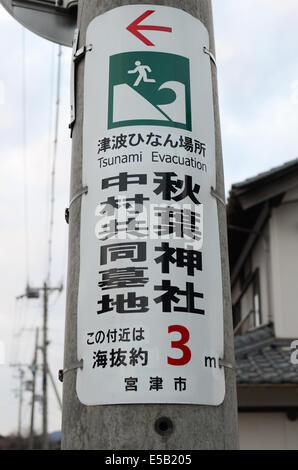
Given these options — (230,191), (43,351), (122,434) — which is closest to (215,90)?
(122,434)

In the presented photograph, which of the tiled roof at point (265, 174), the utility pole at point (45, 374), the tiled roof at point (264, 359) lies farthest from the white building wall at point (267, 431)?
the utility pole at point (45, 374)

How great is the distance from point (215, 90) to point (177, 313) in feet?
4.64

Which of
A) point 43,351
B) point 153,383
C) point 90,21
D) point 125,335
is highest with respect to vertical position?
point 43,351

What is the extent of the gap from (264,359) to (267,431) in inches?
47.9

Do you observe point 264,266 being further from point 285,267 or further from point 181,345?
point 181,345

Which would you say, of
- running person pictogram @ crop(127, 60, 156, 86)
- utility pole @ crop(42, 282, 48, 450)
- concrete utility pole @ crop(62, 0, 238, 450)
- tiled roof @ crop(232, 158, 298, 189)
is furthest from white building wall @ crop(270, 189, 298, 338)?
utility pole @ crop(42, 282, 48, 450)

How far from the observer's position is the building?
10.2 m

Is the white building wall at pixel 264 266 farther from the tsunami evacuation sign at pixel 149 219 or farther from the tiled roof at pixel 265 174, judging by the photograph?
the tsunami evacuation sign at pixel 149 219

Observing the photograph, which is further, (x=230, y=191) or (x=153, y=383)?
(x=230, y=191)

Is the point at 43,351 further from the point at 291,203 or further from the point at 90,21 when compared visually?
the point at 90,21

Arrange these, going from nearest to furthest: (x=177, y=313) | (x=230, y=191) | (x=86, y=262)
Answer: (x=177, y=313)
(x=86, y=262)
(x=230, y=191)

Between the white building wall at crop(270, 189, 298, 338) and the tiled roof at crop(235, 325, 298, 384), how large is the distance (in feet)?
0.91

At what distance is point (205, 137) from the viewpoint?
10.8ft

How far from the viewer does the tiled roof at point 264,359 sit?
9539 millimetres
